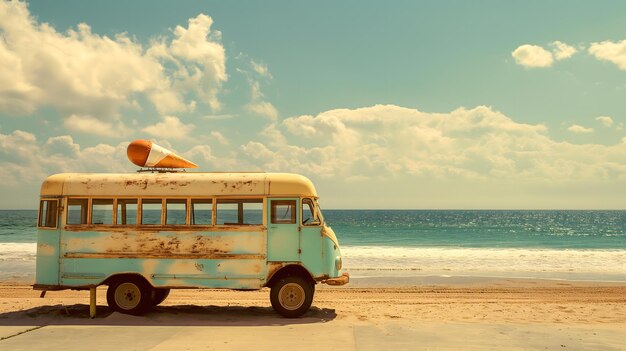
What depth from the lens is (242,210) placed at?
11.9 metres

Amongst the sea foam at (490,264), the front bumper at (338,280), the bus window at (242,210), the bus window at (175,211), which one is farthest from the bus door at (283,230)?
the sea foam at (490,264)

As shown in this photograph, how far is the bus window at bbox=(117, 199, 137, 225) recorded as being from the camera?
11930 millimetres

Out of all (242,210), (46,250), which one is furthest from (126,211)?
(242,210)

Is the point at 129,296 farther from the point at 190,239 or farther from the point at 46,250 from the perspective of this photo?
the point at 46,250

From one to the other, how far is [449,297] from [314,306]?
15.1 ft

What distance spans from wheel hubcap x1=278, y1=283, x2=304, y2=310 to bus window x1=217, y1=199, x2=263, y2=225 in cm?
157

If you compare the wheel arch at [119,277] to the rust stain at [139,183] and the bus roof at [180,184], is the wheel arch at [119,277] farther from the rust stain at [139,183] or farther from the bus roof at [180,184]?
the rust stain at [139,183]

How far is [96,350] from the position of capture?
859 centimetres

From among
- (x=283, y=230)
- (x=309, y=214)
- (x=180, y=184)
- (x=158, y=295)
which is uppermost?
(x=180, y=184)

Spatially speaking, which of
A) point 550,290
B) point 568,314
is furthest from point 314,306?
point 550,290

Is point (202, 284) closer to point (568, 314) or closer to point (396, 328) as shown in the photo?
point (396, 328)

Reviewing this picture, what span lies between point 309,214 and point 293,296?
6.02 ft

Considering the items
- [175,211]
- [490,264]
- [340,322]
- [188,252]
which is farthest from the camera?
[490,264]

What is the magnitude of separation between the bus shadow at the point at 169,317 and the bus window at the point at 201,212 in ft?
6.99
